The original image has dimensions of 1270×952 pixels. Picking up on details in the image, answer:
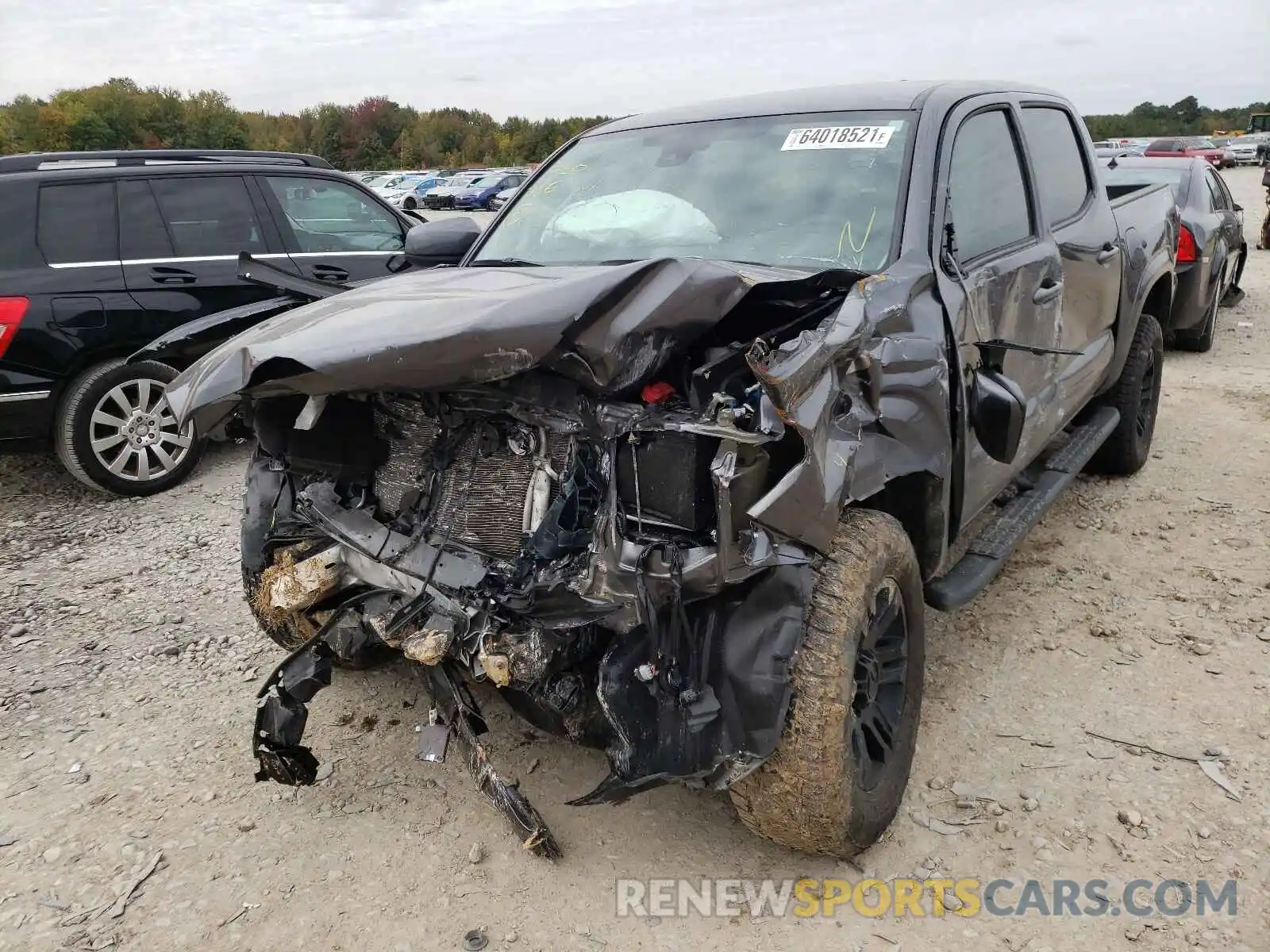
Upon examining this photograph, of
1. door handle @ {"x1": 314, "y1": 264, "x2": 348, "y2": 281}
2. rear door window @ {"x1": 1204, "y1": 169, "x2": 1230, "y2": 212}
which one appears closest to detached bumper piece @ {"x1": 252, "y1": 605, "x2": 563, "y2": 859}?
door handle @ {"x1": 314, "y1": 264, "x2": 348, "y2": 281}

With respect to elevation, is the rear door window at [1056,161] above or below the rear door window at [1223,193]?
above

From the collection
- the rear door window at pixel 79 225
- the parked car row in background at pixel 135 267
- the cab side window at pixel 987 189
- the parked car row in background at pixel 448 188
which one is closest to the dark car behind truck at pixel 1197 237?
the parked car row in background at pixel 135 267

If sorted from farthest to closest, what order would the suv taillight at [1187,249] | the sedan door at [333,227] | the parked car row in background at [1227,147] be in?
the parked car row in background at [1227,147]
the suv taillight at [1187,249]
the sedan door at [333,227]

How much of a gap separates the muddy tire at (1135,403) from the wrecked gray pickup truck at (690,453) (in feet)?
5.76

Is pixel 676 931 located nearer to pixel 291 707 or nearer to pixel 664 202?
pixel 291 707

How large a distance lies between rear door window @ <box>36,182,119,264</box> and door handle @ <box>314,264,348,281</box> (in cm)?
122

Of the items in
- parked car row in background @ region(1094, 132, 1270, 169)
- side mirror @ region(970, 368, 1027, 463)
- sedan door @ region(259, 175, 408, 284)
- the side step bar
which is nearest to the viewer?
side mirror @ region(970, 368, 1027, 463)

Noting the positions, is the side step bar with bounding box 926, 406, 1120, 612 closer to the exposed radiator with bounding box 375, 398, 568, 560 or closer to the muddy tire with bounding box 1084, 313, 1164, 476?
the muddy tire with bounding box 1084, 313, 1164, 476

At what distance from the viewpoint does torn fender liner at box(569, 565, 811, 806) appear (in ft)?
7.00

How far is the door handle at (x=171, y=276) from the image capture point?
5559mm

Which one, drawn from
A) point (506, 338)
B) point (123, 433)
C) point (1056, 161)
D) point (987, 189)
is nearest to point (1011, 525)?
point (987, 189)

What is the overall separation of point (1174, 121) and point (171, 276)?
78.5 meters

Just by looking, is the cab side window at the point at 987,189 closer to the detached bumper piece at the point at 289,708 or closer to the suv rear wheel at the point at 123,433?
the detached bumper piece at the point at 289,708

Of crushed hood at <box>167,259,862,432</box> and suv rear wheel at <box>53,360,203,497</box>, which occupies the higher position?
crushed hood at <box>167,259,862,432</box>
